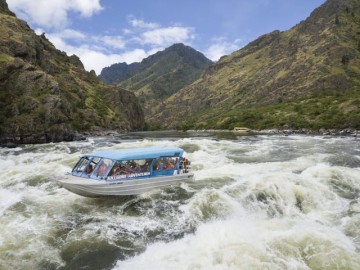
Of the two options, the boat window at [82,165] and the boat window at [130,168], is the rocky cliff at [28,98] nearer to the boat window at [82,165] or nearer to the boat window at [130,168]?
Result: the boat window at [82,165]

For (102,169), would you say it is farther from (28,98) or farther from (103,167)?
(28,98)

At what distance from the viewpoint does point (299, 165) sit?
41188 millimetres

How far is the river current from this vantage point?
17125mm

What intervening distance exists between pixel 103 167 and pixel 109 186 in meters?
1.92

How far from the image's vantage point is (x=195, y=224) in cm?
2206

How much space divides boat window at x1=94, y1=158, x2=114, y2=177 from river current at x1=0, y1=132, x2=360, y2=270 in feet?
6.95

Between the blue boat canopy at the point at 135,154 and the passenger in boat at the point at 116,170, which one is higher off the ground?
the blue boat canopy at the point at 135,154

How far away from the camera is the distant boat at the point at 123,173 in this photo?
85.9 ft

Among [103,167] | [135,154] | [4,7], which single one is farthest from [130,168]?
[4,7]

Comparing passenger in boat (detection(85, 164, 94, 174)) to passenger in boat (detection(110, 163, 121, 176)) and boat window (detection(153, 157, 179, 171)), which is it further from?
boat window (detection(153, 157, 179, 171))

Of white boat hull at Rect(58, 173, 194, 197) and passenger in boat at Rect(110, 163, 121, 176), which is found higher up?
passenger in boat at Rect(110, 163, 121, 176)

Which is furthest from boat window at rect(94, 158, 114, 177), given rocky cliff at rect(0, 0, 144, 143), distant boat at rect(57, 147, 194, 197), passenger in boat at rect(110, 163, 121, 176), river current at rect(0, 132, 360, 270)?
rocky cliff at rect(0, 0, 144, 143)

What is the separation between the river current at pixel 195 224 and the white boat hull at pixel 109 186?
69 cm

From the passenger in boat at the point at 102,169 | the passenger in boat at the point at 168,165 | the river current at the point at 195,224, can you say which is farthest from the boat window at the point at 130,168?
the passenger in boat at the point at 168,165
